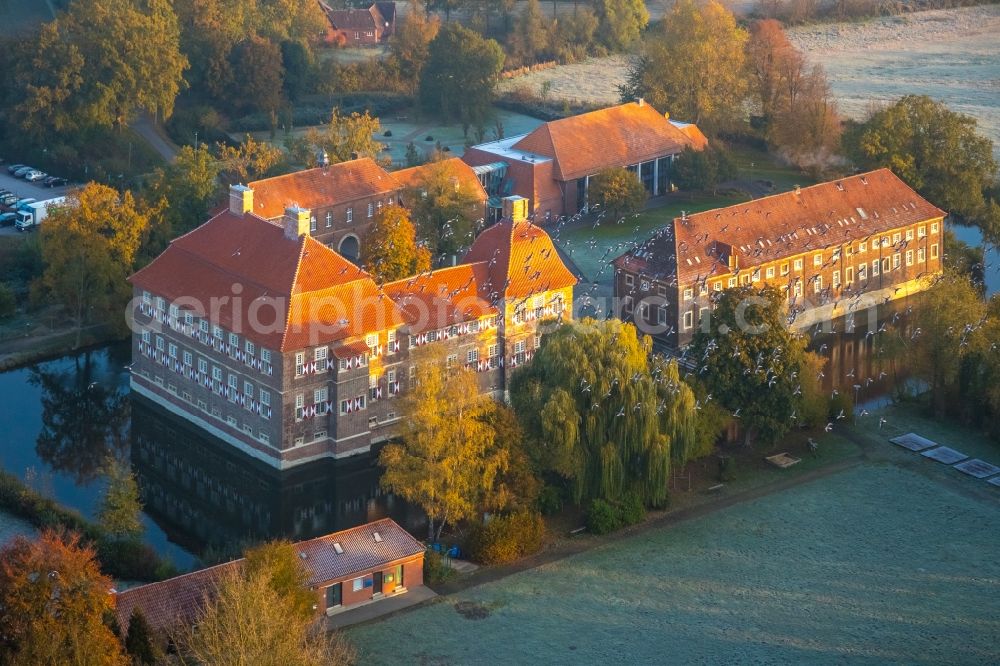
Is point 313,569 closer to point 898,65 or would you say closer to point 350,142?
point 350,142

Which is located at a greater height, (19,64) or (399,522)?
(19,64)

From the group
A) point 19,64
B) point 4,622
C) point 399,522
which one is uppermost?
point 19,64

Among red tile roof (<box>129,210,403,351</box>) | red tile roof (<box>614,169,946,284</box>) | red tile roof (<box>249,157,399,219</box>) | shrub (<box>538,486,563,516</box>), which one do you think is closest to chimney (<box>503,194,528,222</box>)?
red tile roof (<box>129,210,403,351</box>)

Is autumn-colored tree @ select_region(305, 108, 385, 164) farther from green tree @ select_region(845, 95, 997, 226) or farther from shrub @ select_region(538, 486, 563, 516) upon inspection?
shrub @ select_region(538, 486, 563, 516)

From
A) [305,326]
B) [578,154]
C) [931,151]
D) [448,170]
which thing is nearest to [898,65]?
[931,151]

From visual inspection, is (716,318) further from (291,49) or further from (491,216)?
(291,49)

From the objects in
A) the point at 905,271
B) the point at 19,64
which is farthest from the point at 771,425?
the point at 19,64

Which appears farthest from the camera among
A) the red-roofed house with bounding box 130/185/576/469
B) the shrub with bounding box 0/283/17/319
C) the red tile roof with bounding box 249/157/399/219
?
the red tile roof with bounding box 249/157/399/219
